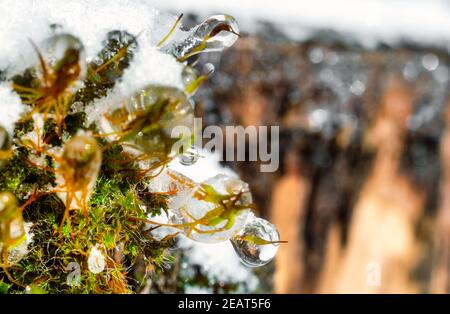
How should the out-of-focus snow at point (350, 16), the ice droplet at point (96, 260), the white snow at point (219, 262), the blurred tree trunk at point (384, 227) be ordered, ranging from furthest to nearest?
1. the blurred tree trunk at point (384, 227)
2. the out-of-focus snow at point (350, 16)
3. the white snow at point (219, 262)
4. the ice droplet at point (96, 260)

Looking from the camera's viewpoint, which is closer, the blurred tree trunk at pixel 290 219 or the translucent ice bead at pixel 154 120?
the translucent ice bead at pixel 154 120

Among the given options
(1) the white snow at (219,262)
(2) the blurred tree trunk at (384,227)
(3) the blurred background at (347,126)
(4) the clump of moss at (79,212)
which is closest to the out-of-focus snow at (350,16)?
(3) the blurred background at (347,126)

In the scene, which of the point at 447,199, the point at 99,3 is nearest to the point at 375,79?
the point at 447,199

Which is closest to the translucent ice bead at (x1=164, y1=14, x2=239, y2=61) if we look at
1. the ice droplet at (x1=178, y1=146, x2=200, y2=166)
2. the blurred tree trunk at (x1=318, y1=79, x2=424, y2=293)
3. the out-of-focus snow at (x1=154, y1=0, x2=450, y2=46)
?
the ice droplet at (x1=178, y1=146, x2=200, y2=166)

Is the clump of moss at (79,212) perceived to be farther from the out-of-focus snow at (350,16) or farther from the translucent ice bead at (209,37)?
the out-of-focus snow at (350,16)

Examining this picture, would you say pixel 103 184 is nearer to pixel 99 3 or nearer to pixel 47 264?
pixel 47 264
